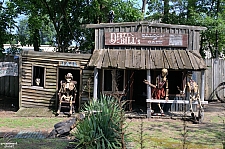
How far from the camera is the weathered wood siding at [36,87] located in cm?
1377

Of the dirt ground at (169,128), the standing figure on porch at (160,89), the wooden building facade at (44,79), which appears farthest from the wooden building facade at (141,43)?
the dirt ground at (169,128)

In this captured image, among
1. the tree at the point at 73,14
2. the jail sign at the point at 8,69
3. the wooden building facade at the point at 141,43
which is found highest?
the tree at the point at 73,14

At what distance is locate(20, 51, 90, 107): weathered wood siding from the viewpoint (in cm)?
1377

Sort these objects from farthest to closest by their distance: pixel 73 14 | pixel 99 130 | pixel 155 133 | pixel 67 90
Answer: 1. pixel 73 14
2. pixel 67 90
3. pixel 155 133
4. pixel 99 130

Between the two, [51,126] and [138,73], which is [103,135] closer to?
[51,126]

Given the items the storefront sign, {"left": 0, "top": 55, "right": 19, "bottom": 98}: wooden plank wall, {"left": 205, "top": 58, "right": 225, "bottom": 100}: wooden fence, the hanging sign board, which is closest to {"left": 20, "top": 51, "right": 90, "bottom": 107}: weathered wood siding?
the storefront sign

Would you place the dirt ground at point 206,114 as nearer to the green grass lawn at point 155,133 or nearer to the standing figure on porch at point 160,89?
the green grass lawn at point 155,133

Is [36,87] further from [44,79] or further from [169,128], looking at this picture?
[169,128]

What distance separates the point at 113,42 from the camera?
43.3 feet

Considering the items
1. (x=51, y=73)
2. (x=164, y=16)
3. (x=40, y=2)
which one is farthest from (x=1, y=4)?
(x=164, y=16)

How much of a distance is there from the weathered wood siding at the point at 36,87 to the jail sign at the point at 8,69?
0.34 metres

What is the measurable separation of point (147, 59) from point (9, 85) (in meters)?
8.73

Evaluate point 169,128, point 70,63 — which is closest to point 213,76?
point 169,128

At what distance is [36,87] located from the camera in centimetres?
1384
